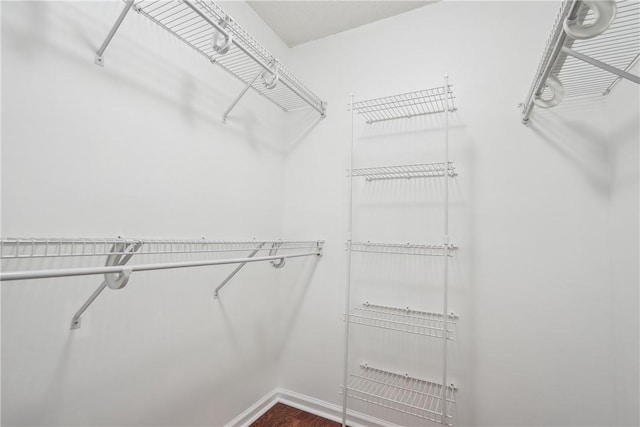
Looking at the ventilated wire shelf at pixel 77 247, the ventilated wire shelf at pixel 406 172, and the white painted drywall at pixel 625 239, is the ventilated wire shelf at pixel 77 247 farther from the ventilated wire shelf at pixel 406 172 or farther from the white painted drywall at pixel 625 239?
the white painted drywall at pixel 625 239

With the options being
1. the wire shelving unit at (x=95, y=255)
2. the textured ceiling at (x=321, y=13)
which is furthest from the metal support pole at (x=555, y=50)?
the wire shelving unit at (x=95, y=255)

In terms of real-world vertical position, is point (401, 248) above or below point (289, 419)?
above

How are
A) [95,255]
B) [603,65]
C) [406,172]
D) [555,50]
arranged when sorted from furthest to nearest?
[406,172] < [555,50] < [603,65] < [95,255]

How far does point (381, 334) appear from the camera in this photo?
182cm

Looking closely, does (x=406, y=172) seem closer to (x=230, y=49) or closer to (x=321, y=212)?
(x=321, y=212)

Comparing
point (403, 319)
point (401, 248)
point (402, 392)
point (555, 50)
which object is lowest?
point (402, 392)

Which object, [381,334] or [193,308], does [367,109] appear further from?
[193,308]

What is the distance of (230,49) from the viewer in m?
1.42

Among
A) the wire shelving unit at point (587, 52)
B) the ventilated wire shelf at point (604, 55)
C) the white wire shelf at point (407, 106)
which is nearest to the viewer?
the wire shelving unit at point (587, 52)

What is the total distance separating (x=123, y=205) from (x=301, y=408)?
1.72 meters

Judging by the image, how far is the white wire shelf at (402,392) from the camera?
1598 mm

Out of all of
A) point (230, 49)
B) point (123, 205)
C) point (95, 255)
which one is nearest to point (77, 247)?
point (123, 205)

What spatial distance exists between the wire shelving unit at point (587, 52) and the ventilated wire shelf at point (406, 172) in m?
0.47

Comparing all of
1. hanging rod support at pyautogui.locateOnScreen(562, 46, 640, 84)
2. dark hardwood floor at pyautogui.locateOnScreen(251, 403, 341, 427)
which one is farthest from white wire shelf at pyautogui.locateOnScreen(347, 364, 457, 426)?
hanging rod support at pyautogui.locateOnScreen(562, 46, 640, 84)
